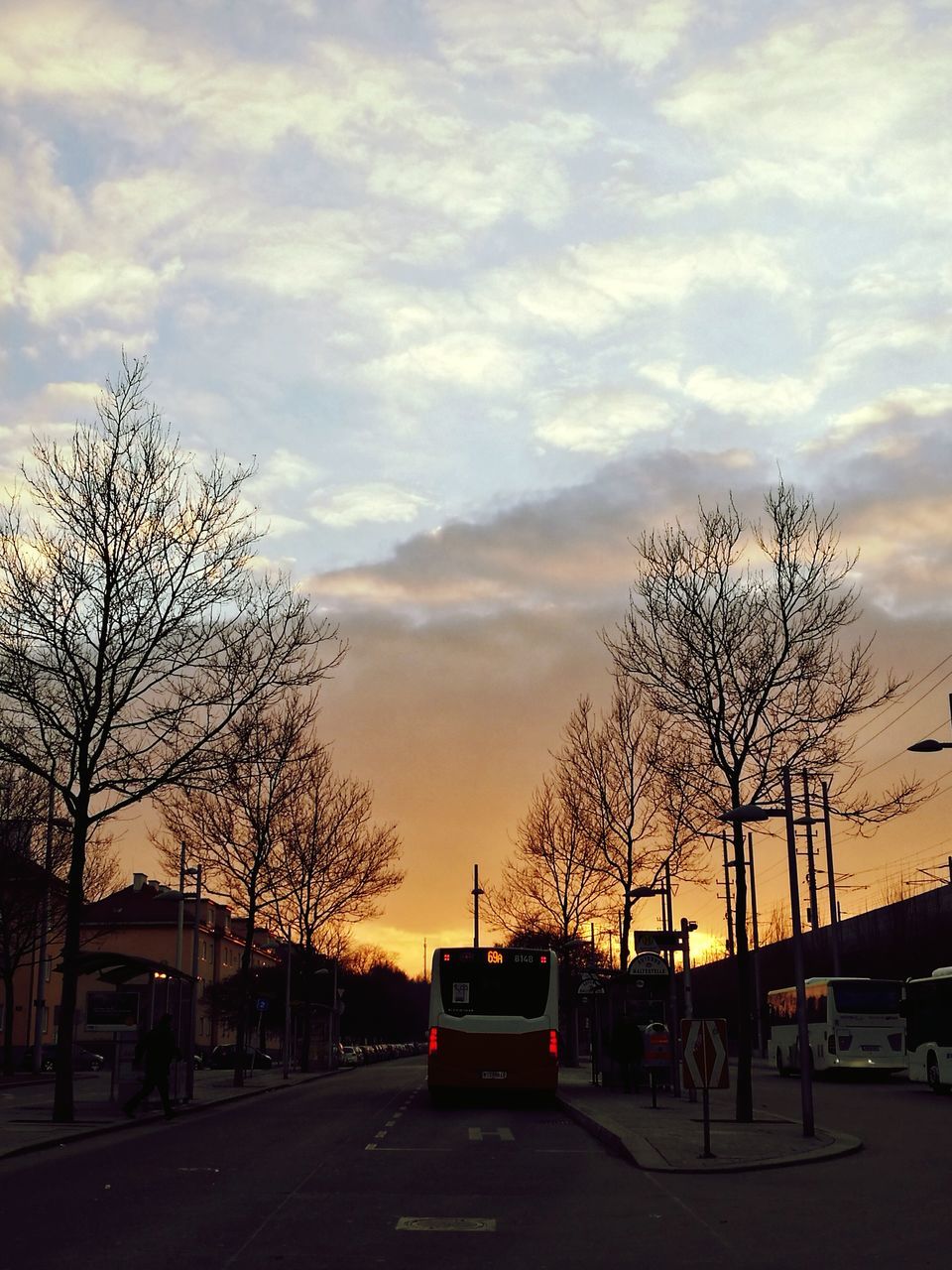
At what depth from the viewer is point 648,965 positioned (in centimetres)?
3147

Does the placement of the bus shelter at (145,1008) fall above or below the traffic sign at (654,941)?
below

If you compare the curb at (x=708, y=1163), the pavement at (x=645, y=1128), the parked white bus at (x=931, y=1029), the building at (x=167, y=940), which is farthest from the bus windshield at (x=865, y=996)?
the building at (x=167, y=940)

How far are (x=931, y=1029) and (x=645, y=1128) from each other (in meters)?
17.7

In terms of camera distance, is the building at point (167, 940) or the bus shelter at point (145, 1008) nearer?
the bus shelter at point (145, 1008)

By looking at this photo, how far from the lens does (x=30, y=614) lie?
24.8 meters

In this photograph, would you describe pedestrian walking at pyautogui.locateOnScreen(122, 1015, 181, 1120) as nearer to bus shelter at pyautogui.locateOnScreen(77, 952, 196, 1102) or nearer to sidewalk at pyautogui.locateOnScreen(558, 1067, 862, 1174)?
bus shelter at pyautogui.locateOnScreen(77, 952, 196, 1102)

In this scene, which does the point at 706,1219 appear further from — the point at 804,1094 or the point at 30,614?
the point at 30,614

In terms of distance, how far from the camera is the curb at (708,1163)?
16141 mm

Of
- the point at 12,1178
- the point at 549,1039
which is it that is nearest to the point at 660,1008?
the point at 549,1039

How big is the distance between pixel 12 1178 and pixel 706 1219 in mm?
7949

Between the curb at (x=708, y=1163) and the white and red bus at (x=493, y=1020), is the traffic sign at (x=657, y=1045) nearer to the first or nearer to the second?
the white and red bus at (x=493, y=1020)

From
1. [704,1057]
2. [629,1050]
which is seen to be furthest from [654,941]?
[704,1057]

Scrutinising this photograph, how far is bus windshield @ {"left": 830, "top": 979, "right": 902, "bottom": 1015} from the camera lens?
138 ft

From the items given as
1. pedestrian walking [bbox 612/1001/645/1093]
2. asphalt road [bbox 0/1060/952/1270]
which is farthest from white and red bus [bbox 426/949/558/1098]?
asphalt road [bbox 0/1060/952/1270]
